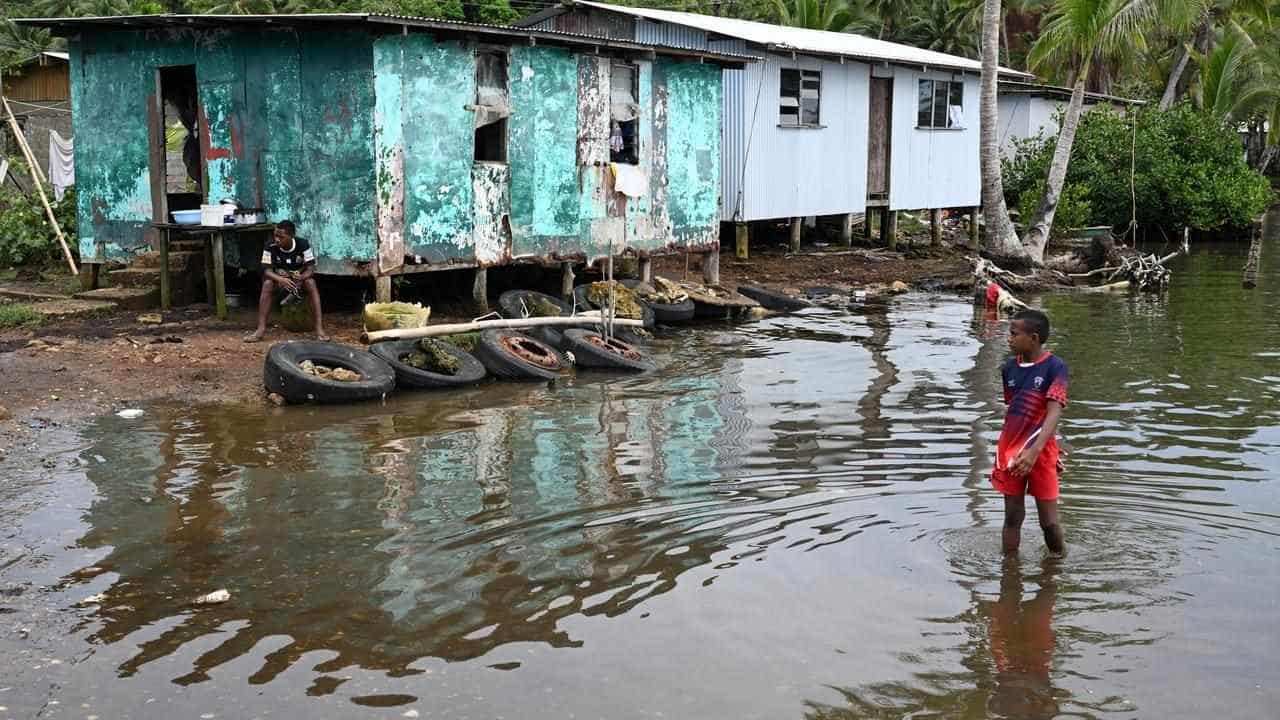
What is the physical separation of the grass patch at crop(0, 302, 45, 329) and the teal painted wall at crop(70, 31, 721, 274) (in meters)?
1.79

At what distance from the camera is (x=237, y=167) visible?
1519cm

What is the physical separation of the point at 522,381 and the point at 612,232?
493 cm

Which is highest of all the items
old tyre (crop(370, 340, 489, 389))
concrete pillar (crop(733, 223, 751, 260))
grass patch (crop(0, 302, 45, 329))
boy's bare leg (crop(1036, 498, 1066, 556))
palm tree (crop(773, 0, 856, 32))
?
palm tree (crop(773, 0, 856, 32))

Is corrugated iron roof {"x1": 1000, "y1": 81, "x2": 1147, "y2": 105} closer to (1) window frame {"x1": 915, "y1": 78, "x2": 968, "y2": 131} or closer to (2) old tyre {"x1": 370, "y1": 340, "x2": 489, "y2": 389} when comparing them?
(1) window frame {"x1": 915, "y1": 78, "x2": 968, "y2": 131}

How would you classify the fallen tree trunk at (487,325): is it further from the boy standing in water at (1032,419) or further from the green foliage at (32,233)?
the green foliage at (32,233)

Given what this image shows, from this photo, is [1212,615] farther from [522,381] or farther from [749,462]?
[522,381]

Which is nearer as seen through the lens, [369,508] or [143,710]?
[143,710]

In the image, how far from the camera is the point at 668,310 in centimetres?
1759

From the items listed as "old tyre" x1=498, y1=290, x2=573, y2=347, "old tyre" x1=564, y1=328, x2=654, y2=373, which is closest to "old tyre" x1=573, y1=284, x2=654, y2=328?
"old tyre" x1=498, y1=290, x2=573, y2=347

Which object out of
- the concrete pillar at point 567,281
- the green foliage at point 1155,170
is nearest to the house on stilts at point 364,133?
the concrete pillar at point 567,281

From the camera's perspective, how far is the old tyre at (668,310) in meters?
17.6

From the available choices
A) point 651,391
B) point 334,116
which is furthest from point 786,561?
point 334,116

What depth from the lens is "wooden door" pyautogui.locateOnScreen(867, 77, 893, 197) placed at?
26.6m

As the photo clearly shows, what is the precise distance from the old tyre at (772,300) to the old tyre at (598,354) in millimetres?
5297
